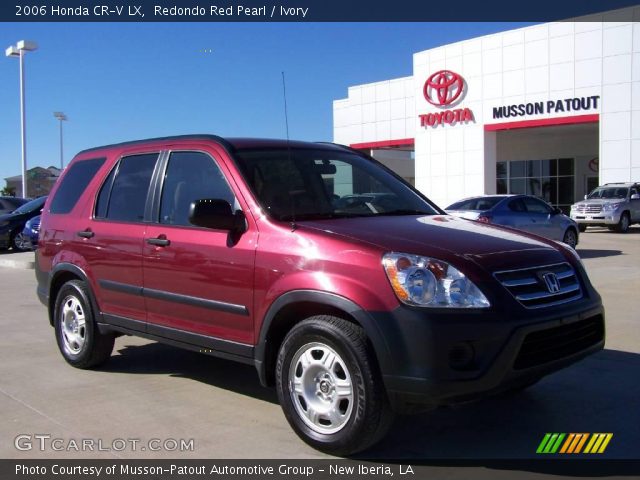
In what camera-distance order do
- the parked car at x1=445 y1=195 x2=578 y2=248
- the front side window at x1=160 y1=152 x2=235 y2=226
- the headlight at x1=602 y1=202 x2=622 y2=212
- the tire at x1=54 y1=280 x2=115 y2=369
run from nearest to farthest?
the front side window at x1=160 y1=152 x2=235 y2=226
the tire at x1=54 y1=280 x2=115 y2=369
the parked car at x1=445 y1=195 x2=578 y2=248
the headlight at x1=602 y1=202 x2=622 y2=212

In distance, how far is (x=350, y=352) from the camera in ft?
12.0

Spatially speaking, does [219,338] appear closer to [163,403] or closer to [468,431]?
[163,403]

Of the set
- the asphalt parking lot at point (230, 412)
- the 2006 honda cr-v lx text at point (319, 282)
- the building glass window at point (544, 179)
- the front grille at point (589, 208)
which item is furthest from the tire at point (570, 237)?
the building glass window at point (544, 179)

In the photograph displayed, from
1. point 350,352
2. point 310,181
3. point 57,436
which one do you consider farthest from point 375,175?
point 57,436

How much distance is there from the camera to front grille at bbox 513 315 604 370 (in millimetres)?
3645

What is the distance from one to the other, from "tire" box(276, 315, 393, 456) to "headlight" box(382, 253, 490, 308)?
364mm

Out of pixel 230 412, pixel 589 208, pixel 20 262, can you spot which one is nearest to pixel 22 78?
pixel 20 262

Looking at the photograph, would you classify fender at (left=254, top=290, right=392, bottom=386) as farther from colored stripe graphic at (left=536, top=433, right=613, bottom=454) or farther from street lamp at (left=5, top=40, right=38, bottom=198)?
street lamp at (left=5, top=40, right=38, bottom=198)

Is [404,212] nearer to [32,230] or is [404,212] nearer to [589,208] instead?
[32,230]

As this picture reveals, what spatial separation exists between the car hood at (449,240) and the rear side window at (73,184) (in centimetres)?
273

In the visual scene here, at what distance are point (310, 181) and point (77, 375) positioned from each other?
2.73 meters

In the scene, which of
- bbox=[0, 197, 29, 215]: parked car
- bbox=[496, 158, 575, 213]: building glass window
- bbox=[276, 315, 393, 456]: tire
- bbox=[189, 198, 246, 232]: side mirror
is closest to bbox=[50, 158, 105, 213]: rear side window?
bbox=[189, 198, 246, 232]: side mirror

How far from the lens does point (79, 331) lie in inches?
231

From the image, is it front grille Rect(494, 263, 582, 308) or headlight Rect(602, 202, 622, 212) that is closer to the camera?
front grille Rect(494, 263, 582, 308)
